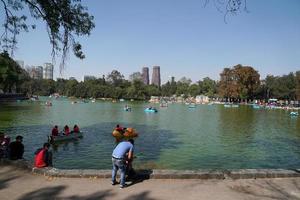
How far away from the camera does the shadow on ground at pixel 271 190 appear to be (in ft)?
31.6

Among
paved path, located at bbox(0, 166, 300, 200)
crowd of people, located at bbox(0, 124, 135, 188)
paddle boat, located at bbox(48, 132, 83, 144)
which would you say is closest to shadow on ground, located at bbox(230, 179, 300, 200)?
paved path, located at bbox(0, 166, 300, 200)

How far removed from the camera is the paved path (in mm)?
9633

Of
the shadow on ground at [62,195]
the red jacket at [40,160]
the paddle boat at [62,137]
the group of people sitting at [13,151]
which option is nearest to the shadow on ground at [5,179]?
the red jacket at [40,160]

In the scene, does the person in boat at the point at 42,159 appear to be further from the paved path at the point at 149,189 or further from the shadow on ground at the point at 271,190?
the shadow on ground at the point at 271,190

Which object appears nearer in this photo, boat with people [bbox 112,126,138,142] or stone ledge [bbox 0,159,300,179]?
stone ledge [bbox 0,159,300,179]

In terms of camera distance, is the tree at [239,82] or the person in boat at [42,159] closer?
the person in boat at [42,159]

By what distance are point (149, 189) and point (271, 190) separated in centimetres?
361

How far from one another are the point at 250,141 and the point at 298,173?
2376 cm

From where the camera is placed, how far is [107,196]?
9.69 metres

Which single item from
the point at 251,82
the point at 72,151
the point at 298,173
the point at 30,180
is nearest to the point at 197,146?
the point at 72,151

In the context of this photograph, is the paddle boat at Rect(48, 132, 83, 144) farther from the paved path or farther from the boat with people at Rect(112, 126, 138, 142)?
the paved path

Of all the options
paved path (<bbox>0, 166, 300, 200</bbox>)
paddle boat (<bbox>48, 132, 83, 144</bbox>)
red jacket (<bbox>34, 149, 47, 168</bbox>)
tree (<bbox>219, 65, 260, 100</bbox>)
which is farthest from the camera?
tree (<bbox>219, 65, 260, 100</bbox>)

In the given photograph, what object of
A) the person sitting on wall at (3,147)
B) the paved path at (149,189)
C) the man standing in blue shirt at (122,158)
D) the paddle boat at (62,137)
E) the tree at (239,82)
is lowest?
the paddle boat at (62,137)

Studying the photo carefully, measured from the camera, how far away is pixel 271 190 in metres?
10.2
